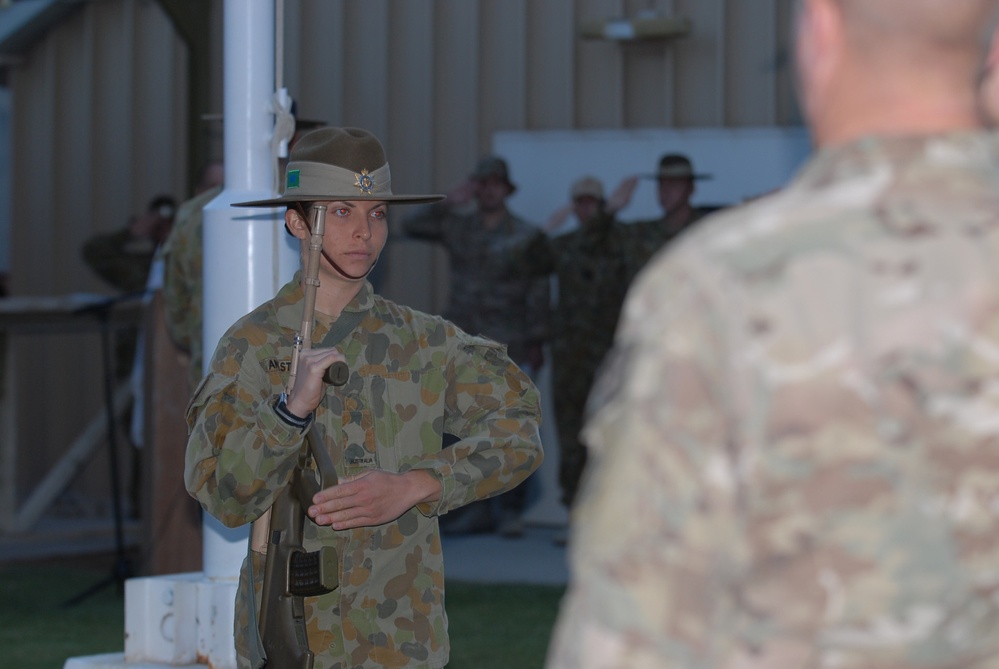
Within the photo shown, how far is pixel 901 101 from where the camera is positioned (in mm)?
1497

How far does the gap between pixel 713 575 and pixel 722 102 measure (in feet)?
27.2

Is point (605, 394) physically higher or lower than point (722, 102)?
lower

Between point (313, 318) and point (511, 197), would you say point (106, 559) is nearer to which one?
point (511, 197)

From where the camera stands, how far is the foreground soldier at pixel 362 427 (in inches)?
117

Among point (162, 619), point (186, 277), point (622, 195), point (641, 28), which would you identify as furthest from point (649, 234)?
A: point (162, 619)

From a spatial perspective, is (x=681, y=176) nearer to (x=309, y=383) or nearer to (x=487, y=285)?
(x=487, y=285)

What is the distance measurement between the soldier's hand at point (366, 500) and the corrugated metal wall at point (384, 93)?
667 centimetres

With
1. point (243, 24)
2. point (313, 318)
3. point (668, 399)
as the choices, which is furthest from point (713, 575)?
point (243, 24)

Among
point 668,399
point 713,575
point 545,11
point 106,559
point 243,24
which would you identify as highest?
point 545,11

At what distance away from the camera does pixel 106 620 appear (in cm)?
735

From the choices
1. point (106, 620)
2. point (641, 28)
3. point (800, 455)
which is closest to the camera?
point (800, 455)

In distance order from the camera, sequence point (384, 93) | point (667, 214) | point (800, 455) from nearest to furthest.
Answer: point (800, 455)
point (667, 214)
point (384, 93)

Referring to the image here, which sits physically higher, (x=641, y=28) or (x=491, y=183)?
(x=641, y=28)

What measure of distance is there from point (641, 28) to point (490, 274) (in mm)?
1681
